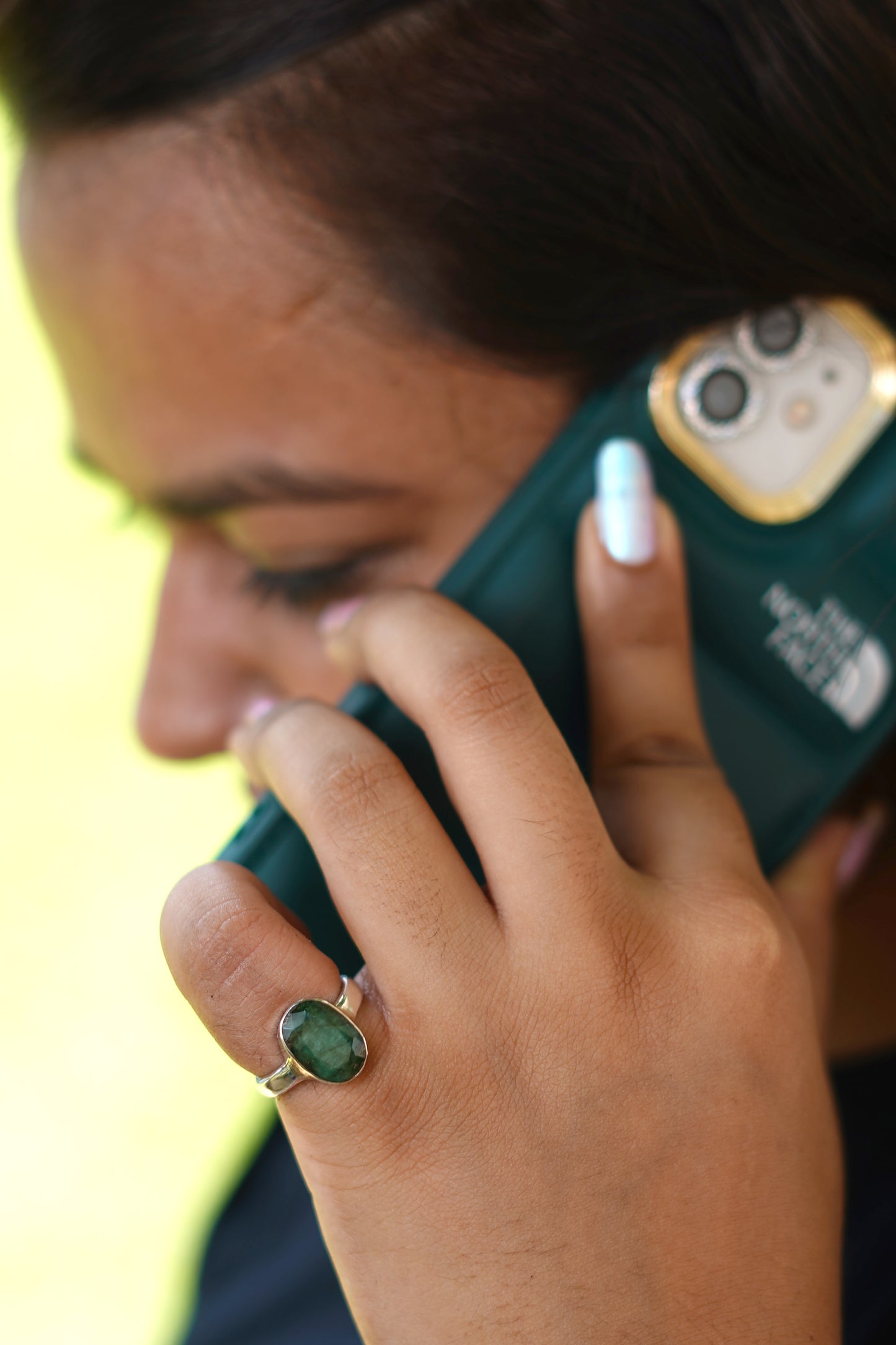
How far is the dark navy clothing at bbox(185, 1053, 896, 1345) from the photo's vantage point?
72 centimetres

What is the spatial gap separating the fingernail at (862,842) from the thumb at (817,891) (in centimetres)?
2

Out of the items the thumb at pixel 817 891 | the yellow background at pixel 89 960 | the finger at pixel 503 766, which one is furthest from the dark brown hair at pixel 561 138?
the yellow background at pixel 89 960

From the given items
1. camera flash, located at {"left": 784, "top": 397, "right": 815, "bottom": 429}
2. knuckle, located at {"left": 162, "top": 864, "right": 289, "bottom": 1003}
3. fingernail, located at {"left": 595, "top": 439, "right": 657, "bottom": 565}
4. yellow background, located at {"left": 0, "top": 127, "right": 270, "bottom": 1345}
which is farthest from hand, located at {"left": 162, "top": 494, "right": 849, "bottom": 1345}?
yellow background, located at {"left": 0, "top": 127, "right": 270, "bottom": 1345}

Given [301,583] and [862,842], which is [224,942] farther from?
[862,842]

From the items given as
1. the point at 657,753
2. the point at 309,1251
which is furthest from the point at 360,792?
the point at 309,1251

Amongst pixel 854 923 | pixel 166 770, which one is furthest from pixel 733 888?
pixel 166 770

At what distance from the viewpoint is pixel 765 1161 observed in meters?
0.48

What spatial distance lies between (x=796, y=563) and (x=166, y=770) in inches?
56.6

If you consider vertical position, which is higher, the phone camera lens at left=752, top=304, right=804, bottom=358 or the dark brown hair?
the dark brown hair

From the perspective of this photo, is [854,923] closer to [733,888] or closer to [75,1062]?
[733,888]

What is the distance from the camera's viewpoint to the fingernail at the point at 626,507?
0.55 m

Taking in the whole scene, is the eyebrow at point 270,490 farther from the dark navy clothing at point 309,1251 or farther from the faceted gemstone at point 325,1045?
the dark navy clothing at point 309,1251

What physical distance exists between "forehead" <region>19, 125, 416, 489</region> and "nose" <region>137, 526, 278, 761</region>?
0.36ft

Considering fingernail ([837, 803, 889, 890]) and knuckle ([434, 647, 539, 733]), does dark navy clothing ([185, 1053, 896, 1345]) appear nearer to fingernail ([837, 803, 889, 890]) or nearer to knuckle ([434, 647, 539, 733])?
fingernail ([837, 803, 889, 890])
